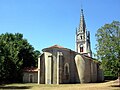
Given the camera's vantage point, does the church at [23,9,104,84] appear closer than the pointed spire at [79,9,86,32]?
Yes

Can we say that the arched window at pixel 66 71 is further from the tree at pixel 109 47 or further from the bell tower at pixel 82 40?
the bell tower at pixel 82 40

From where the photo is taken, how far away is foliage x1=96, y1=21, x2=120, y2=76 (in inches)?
1516

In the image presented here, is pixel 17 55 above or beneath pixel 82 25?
beneath

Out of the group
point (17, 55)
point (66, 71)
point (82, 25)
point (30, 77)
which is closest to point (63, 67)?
point (66, 71)

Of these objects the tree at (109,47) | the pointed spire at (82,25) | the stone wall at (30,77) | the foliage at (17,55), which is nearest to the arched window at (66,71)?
the stone wall at (30,77)

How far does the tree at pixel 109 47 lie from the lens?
38.5m

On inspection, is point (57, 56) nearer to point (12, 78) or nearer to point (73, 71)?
point (73, 71)

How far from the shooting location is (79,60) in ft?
186

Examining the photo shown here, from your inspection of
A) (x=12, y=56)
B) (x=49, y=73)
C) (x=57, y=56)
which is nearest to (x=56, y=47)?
(x=57, y=56)

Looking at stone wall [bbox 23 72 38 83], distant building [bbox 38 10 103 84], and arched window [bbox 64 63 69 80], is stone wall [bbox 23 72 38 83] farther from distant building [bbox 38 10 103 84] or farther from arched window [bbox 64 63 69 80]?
arched window [bbox 64 63 69 80]

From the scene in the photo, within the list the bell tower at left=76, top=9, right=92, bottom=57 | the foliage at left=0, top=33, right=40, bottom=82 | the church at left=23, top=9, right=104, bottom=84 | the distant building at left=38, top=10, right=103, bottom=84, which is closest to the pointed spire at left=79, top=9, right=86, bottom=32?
the bell tower at left=76, top=9, right=92, bottom=57

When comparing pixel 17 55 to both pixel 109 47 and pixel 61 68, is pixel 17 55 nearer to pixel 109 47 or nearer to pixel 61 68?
pixel 61 68

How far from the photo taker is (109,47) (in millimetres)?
39531

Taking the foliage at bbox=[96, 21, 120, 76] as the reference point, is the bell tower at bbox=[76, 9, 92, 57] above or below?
above
